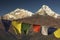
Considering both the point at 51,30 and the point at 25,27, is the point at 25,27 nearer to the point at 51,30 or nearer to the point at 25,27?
the point at 25,27

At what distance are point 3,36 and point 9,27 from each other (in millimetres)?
1039

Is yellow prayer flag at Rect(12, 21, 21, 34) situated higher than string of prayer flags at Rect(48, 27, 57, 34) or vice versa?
yellow prayer flag at Rect(12, 21, 21, 34)

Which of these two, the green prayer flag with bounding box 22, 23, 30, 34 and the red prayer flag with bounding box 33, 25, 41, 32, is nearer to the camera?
the red prayer flag with bounding box 33, 25, 41, 32

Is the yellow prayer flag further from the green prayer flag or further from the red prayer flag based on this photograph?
the red prayer flag

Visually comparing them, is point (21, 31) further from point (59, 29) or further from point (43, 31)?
point (59, 29)

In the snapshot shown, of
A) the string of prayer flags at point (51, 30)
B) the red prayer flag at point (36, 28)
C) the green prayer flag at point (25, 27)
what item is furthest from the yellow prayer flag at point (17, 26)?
the string of prayer flags at point (51, 30)

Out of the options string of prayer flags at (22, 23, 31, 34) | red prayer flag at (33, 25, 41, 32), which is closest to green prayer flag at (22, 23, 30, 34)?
string of prayer flags at (22, 23, 31, 34)

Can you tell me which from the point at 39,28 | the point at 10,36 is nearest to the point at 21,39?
the point at 10,36

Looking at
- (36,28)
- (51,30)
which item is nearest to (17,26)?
(36,28)

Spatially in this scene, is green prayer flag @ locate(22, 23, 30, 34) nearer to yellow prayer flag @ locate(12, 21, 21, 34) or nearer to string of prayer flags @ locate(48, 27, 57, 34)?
yellow prayer flag @ locate(12, 21, 21, 34)

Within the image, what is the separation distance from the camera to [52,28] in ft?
8.05

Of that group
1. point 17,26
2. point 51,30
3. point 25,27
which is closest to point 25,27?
point 25,27

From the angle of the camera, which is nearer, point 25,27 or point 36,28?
point 36,28

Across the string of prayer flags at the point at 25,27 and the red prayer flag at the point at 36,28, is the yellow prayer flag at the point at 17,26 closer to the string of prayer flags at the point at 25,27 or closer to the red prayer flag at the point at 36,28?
the string of prayer flags at the point at 25,27
